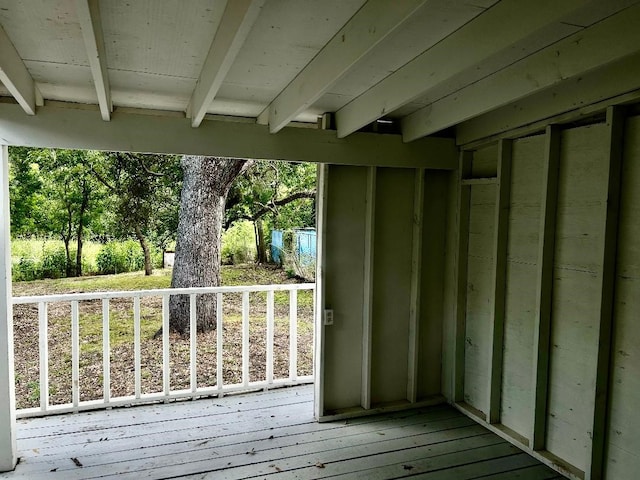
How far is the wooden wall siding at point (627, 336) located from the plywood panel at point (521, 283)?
1.90 ft

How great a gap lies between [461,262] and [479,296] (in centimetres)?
31

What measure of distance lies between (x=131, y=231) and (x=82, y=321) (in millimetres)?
1904

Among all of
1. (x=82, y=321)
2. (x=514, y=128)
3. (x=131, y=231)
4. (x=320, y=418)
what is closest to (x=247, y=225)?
(x=131, y=231)

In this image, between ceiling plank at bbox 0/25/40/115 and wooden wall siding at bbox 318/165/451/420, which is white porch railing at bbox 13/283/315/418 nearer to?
wooden wall siding at bbox 318/165/451/420

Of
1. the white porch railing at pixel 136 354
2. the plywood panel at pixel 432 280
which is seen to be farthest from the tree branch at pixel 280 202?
the plywood panel at pixel 432 280

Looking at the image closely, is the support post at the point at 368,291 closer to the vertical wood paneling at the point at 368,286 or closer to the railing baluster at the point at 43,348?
the vertical wood paneling at the point at 368,286

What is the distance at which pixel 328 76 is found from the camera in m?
2.04

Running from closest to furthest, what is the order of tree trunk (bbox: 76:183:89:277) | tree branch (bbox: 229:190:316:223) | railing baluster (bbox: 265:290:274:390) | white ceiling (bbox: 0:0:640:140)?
white ceiling (bbox: 0:0:640:140) → railing baluster (bbox: 265:290:274:390) → tree branch (bbox: 229:190:316:223) → tree trunk (bbox: 76:183:89:277)

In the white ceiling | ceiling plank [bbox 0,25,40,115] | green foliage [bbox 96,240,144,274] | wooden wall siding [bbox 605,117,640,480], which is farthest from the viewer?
green foliage [bbox 96,240,144,274]

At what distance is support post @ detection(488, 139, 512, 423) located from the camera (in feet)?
10.4

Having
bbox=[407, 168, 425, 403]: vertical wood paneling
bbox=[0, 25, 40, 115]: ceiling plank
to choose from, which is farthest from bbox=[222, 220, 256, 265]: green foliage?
bbox=[0, 25, 40, 115]: ceiling plank

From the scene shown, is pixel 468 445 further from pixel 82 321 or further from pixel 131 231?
pixel 131 231

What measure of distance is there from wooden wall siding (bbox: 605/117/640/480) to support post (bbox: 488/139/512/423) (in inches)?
33.9

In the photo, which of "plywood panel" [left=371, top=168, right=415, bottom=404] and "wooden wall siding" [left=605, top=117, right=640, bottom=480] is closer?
"wooden wall siding" [left=605, top=117, right=640, bottom=480]
